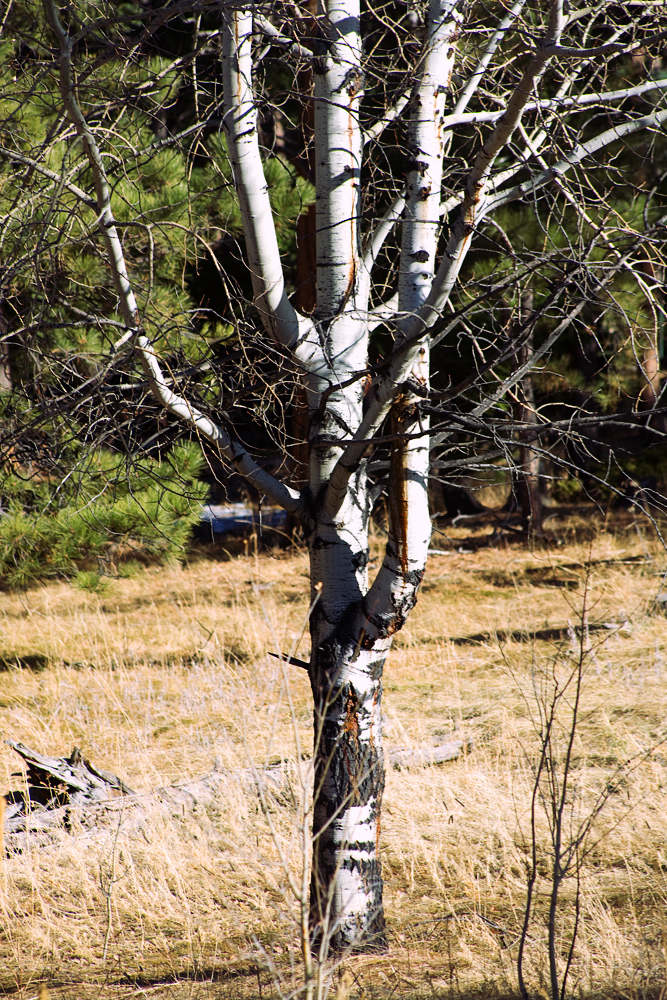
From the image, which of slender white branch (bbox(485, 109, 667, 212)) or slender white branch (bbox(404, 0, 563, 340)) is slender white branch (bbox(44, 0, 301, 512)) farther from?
slender white branch (bbox(485, 109, 667, 212))

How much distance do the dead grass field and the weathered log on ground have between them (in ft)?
0.25

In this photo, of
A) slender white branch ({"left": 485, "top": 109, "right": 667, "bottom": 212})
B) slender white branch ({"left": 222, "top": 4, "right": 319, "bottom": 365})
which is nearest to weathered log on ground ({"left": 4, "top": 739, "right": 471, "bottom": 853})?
slender white branch ({"left": 222, "top": 4, "right": 319, "bottom": 365})

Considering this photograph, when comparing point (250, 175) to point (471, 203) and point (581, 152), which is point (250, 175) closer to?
point (471, 203)

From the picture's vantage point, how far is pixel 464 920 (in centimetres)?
338

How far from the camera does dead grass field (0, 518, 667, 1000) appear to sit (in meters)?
3.07

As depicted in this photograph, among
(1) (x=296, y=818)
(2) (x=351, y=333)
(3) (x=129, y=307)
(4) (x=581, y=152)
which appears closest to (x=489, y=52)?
(4) (x=581, y=152)

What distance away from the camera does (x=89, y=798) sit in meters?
4.21

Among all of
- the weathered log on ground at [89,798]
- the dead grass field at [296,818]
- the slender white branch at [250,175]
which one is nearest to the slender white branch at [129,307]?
the slender white branch at [250,175]

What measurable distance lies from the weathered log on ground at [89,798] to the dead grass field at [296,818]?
0.08m

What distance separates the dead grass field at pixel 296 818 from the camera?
3072 mm

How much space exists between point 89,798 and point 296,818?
2590 mm

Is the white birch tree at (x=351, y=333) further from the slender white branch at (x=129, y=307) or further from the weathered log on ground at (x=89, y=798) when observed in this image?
the weathered log on ground at (x=89, y=798)

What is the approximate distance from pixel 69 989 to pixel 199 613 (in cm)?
551

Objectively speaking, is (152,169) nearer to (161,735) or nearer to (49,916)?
(161,735)
